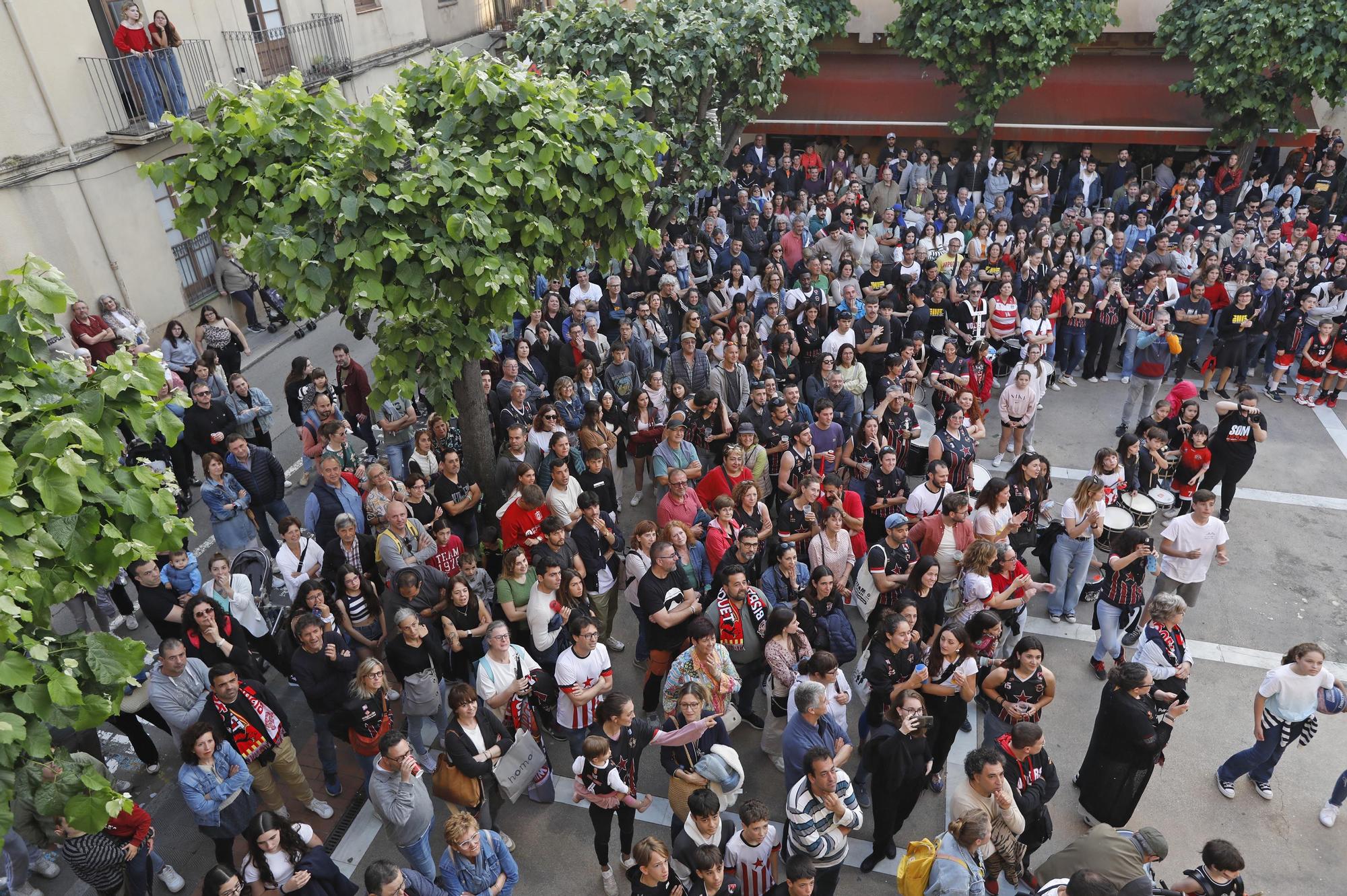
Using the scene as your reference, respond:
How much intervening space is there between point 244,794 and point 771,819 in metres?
3.58

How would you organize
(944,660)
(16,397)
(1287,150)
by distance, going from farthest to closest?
1. (1287,150)
2. (944,660)
3. (16,397)

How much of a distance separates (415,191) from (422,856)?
180 inches

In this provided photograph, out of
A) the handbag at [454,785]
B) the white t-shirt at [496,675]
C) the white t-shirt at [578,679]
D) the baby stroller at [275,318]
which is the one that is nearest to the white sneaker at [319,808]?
the handbag at [454,785]

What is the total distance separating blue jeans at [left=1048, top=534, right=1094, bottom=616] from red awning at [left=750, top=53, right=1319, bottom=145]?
47.6 feet

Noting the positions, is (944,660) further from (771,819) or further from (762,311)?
(762,311)

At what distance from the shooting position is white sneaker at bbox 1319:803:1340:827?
652cm

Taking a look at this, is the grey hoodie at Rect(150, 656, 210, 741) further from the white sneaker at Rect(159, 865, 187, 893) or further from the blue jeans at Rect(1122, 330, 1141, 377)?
the blue jeans at Rect(1122, 330, 1141, 377)

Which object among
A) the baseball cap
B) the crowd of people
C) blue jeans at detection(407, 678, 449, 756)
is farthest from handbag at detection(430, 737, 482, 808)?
the baseball cap

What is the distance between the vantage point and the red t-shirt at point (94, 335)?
10906 mm

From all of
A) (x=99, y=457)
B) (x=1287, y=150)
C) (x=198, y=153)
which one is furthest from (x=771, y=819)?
(x=1287, y=150)

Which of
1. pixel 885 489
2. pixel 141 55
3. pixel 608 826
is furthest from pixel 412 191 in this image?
pixel 141 55

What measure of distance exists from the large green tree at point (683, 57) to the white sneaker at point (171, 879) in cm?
976

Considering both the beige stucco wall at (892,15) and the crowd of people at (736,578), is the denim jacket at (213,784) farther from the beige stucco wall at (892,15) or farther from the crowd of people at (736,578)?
the beige stucco wall at (892,15)

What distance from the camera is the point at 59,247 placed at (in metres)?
12.0
